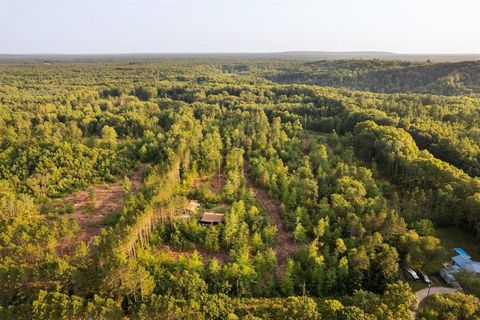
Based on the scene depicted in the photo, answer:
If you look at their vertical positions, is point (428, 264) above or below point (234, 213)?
below

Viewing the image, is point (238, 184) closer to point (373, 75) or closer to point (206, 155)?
point (206, 155)

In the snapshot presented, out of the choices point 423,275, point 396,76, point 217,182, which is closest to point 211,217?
point 217,182

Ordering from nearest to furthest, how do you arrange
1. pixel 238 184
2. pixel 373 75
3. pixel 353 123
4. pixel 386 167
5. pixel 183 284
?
pixel 183 284
pixel 238 184
pixel 386 167
pixel 353 123
pixel 373 75

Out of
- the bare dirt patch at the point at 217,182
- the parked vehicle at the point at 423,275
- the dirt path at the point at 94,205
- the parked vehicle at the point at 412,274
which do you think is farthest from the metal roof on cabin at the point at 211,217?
the parked vehicle at the point at 423,275

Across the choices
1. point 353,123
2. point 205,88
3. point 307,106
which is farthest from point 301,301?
point 205,88

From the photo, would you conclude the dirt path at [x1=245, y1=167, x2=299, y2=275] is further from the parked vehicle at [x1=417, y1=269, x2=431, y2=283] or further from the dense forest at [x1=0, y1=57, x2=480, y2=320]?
the parked vehicle at [x1=417, y1=269, x2=431, y2=283]

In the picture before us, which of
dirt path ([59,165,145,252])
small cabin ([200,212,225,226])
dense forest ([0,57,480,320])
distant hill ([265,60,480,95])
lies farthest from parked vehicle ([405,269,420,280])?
distant hill ([265,60,480,95])
